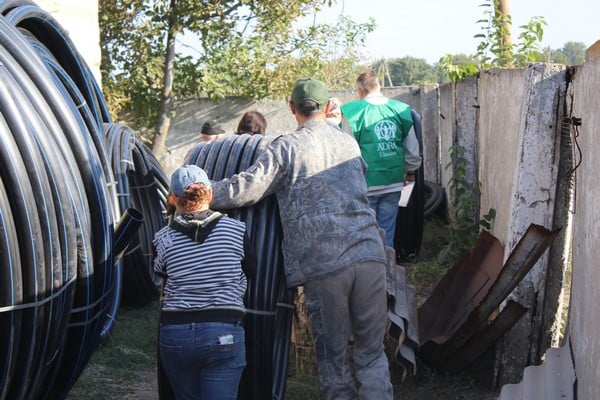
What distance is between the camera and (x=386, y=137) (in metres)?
7.48

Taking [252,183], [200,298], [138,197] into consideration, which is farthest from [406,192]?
[200,298]

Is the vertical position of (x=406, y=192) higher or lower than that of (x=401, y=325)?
higher

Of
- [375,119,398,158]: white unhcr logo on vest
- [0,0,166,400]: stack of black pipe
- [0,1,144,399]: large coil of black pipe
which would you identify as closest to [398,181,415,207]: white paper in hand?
[375,119,398,158]: white unhcr logo on vest

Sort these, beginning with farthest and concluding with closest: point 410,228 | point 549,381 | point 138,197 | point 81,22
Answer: point 410,228 < point 81,22 < point 138,197 < point 549,381

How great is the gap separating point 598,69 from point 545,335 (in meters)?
1.94

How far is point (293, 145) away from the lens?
4.52 m

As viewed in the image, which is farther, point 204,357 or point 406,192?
point 406,192

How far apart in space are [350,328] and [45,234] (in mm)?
1645

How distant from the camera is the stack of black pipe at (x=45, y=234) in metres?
3.89

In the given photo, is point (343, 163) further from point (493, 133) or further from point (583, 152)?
point (493, 133)

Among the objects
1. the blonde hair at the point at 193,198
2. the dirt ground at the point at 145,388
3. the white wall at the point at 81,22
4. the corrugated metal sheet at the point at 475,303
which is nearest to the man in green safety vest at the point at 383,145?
the corrugated metal sheet at the point at 475,303

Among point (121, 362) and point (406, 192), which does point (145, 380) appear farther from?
point (406, 192)

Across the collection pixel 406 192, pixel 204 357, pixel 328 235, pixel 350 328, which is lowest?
pixel 350 328

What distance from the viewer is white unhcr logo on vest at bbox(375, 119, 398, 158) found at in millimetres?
7441
